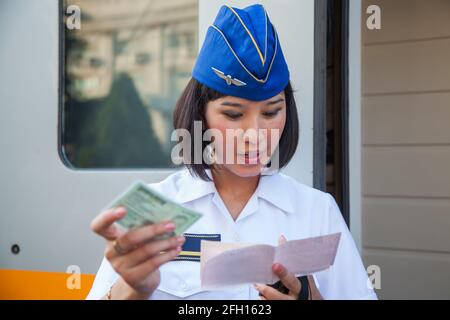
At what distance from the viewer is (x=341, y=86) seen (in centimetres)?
246

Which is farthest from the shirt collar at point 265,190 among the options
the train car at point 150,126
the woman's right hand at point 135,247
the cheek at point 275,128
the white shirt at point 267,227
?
the train car at point 150,126

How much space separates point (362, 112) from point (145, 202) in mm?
1714

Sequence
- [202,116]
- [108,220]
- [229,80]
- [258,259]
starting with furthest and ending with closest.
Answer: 1. [202,116]
2. [229,80]
3. [258,259]
4. [108,220]

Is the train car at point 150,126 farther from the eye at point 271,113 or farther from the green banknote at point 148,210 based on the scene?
the green banknote at point 148,210

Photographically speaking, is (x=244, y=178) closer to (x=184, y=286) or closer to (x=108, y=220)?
(x=184, y=286)

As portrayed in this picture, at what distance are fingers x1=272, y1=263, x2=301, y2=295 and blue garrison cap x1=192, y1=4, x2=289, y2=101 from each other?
452 mm

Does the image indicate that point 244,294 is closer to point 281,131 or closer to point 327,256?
point 327,256

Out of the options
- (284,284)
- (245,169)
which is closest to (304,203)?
(245,169)

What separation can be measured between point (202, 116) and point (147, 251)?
0.51 metres

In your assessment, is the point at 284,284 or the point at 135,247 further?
the point at 284,284

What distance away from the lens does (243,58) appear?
1.53 meters

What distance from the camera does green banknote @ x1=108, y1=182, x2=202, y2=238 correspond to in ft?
3.81

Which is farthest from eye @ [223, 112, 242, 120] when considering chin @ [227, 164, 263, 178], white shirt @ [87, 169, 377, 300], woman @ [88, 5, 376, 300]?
white shirt @ [87, 169, 377, 300]

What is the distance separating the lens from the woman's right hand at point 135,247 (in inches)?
47.6
